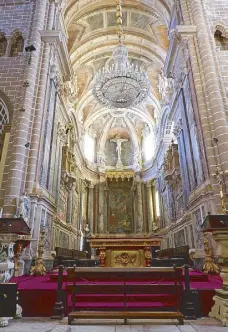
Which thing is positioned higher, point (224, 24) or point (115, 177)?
point (224, 24)

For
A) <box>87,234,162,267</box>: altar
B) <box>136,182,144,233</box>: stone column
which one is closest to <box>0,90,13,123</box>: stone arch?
<box>87,234,162,267</box>: altar

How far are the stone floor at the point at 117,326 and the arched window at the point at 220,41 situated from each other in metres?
9.68

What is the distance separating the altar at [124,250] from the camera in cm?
809

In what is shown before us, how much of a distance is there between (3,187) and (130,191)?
14.9 m

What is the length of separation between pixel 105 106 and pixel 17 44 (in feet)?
15.0

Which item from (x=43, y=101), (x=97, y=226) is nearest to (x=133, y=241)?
A: (x=43, y=101)

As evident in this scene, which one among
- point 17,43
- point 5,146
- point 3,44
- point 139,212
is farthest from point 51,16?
point 139,212

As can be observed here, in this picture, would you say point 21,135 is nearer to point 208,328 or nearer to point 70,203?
point 70,203

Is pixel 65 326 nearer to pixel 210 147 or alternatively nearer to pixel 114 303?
pixel 114 303

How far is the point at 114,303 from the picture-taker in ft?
13.4

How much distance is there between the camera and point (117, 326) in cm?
332

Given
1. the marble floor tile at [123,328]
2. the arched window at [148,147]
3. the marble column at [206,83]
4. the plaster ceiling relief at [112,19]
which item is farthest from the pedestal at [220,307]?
the arched window at [148,147]

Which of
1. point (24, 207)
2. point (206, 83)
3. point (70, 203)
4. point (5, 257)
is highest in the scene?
point (206, 83)

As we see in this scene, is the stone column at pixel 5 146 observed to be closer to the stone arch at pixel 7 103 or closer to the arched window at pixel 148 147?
the stone arch at pixel 7 103
